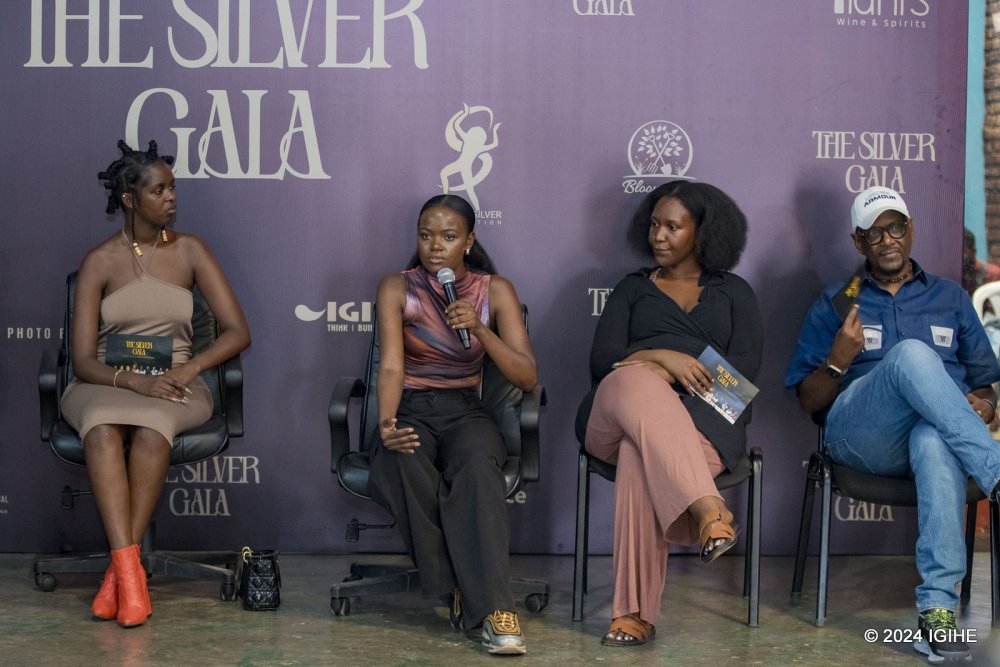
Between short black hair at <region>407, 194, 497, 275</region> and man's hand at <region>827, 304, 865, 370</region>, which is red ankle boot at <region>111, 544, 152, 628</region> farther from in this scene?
man's hand at <region>827, 304, 865, 370</region>

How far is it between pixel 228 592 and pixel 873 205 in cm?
249

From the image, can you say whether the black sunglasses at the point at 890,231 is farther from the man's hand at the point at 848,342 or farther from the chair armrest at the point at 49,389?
the chair armrest at the point at 49,389

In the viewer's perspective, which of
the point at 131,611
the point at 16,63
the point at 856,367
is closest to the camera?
the point at 131,611

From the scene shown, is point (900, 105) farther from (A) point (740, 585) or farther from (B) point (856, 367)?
(A) point (740, 585)

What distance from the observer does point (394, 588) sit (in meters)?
3.71

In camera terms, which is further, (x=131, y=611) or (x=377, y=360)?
(x=377, y=360)

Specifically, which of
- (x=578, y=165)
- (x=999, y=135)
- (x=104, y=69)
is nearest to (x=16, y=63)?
(x=104, y=69)

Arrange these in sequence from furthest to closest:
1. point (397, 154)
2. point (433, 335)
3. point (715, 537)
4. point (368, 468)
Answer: point (397, 154) → point (433, 335) → point (368, 468) → point (715, 537)

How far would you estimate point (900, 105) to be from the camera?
14.9 ft

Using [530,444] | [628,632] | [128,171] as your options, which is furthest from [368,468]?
[128,171]

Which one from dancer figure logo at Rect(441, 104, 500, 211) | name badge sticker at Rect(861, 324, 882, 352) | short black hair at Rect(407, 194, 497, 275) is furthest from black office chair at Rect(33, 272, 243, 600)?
name badge sticker at Rect(861, 324, 882, 352)

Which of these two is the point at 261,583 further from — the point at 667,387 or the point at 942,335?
the point at 942,335

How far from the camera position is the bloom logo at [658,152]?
14.8 ft

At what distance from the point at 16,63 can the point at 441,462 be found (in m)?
2.29
